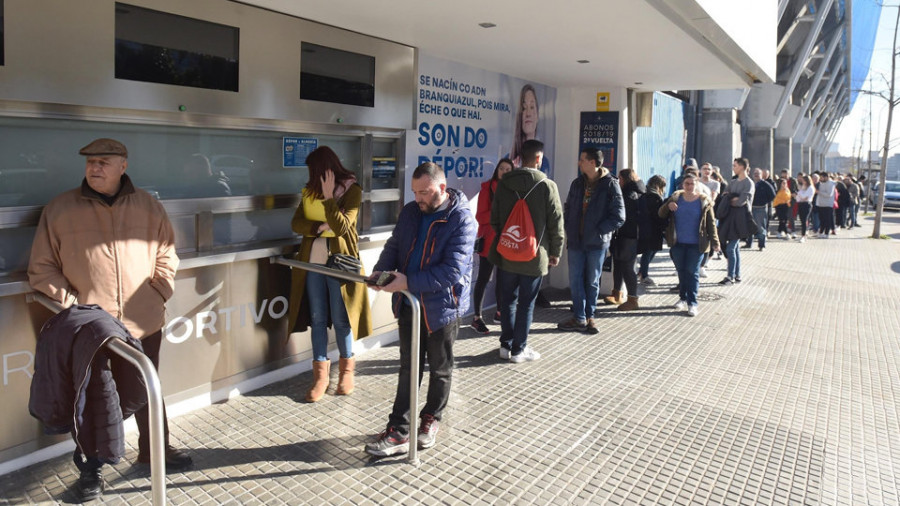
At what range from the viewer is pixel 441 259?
142 inches

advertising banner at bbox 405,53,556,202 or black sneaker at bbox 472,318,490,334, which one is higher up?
advertising banner at bbox 405,53,556,202

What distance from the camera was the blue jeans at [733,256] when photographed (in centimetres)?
954

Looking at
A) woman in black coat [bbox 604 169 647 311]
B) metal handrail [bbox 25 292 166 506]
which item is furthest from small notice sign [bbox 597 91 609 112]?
metal handrail [bbox 25 292 166 506]

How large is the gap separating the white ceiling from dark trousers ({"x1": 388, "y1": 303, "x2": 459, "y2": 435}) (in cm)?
210

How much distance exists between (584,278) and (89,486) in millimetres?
4787

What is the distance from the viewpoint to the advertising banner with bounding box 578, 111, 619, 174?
8.20 m

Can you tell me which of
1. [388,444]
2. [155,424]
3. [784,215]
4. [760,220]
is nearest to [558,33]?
[388,444]

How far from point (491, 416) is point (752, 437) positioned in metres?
1.69

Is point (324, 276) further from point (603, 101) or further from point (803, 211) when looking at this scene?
point (803, 211)

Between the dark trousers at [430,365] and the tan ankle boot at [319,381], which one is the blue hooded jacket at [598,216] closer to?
the dark trousers at [430,365]

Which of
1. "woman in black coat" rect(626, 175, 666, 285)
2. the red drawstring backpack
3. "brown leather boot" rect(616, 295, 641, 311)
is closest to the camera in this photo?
the red drawstring backpack

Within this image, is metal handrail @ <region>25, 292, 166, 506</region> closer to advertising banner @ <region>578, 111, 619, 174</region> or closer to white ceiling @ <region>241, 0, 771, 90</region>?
white ceiling @ <region>241, 0, 771, 90</region>

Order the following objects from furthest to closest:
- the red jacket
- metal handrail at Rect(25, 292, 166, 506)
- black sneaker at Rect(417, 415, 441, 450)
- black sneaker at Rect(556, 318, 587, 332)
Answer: black sneaker at Rect(556, 318, 587, 332) → the red jacket → black sneaker at Rect(417, 415, 441, 450) → metal handrail at Rect(25, 292, 166, 506)

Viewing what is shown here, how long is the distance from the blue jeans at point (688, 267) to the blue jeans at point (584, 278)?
60.7 inches
